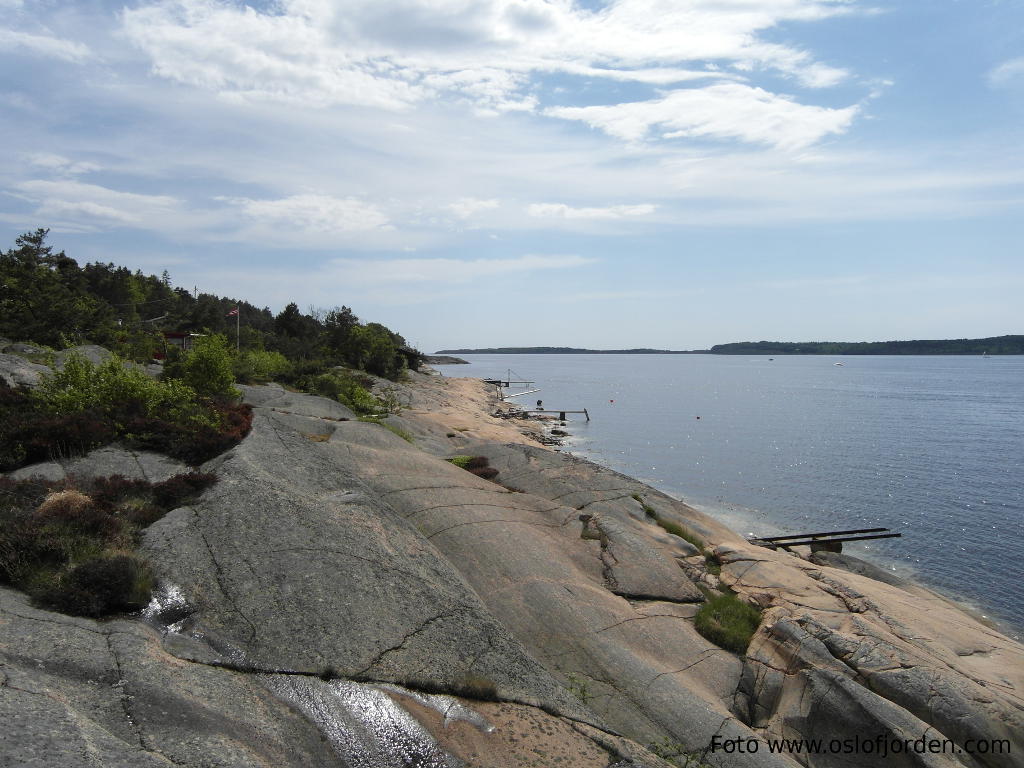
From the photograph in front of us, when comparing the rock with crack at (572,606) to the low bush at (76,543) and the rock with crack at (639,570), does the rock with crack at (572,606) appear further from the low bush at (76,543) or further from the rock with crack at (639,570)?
the low bush at (76,543)

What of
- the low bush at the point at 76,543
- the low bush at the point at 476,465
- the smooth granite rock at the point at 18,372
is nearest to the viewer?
the low bush at the point at 76,543

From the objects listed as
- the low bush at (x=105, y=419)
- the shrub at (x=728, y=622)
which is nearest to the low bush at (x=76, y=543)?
the low bush at (x=105, y=419)

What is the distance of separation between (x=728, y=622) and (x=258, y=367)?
27.9m

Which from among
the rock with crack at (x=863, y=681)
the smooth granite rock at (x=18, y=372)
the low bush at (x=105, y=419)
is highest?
the smooth granite rock at (x=18, y=372)

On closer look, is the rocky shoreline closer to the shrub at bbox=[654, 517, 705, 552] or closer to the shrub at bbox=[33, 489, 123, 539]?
the shrub at bbox=[33, 489, 123, 539]

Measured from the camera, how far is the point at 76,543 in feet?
24.9

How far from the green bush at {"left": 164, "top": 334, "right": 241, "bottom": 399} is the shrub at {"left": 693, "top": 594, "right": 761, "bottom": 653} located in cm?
1373

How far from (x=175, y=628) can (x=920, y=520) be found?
112 ft

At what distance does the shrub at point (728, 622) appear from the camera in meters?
11.7

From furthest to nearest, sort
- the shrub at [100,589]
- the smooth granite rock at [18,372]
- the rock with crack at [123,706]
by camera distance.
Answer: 1. the smooth granite rock at [18,372]
2. the shrub at [100,589]
3. the rock with crack at [123,706]

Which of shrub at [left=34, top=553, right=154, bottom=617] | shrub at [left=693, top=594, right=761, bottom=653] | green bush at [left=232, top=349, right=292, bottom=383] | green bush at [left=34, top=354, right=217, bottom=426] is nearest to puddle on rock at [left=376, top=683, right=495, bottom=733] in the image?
shrub at [left=34, top=553, right=154, bottom=617]

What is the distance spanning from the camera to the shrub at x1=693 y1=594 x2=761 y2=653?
38.3 feet

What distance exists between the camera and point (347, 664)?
6777 mm

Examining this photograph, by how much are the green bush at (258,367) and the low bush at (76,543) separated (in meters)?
19.1
